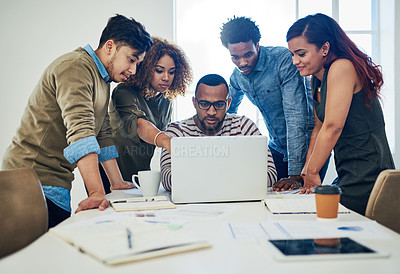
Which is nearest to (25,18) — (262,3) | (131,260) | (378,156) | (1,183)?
(262,3)

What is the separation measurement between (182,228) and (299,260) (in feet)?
1.12

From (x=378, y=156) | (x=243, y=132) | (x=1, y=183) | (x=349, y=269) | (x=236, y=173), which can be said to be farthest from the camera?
(x=243, y=132)

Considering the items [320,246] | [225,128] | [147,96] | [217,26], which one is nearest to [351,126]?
[225,128]

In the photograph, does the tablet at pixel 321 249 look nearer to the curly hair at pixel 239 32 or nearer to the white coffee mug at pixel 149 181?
the white coffee mug at pixel 149 181

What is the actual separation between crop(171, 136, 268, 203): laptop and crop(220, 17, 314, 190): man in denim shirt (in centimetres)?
81

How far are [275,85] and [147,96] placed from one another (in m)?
0.73

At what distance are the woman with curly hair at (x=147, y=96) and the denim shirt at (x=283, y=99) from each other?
1.33 ft

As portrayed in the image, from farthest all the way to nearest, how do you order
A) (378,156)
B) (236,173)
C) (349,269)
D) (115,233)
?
(378,156) < (236,173) < (115,233) < (349,269)

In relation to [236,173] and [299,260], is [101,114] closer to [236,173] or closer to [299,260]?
[236,173]

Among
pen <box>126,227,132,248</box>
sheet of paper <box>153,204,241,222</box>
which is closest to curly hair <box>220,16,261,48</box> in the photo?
sheet of paper <box>153,204,241,222</box>

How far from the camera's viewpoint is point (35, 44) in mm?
4062

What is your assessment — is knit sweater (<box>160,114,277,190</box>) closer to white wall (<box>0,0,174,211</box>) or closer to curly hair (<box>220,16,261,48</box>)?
curly hair (<box>220,16,261,48</box>)

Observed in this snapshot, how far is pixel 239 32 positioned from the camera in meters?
2.29

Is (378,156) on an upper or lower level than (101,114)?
lower
